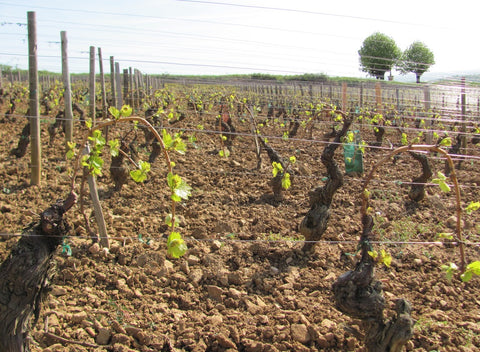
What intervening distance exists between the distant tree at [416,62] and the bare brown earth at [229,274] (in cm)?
254

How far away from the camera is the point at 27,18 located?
16.2 ft

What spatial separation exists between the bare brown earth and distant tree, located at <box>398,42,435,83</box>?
2.54m

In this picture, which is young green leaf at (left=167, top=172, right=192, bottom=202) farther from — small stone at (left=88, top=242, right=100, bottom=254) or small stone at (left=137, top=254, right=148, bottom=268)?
small stone at (left=88, top=242, right=100, bottom=254)

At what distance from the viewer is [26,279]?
6.73 feet

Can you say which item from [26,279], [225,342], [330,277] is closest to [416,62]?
[330,277]

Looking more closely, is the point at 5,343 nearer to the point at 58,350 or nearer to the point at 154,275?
the point at 58,350

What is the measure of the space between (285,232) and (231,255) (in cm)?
81

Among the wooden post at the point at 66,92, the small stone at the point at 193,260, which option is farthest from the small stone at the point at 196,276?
the wooden post at the point at 66,92

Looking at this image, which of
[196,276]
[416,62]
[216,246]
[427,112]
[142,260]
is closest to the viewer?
[196,276]

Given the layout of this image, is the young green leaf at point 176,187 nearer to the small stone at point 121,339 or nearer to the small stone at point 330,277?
the small stone at point 121,339

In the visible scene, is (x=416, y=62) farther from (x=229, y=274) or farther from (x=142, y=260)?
(x=142, y=260)

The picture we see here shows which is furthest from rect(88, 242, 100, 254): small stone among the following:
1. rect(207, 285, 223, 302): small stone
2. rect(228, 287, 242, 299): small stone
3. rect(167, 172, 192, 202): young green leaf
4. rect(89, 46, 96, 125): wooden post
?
rect(89, 46, 96, 125): wooden post

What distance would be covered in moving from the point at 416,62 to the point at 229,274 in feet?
18.2

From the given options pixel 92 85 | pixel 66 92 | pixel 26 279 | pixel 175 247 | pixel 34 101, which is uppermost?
pixel 92 85
